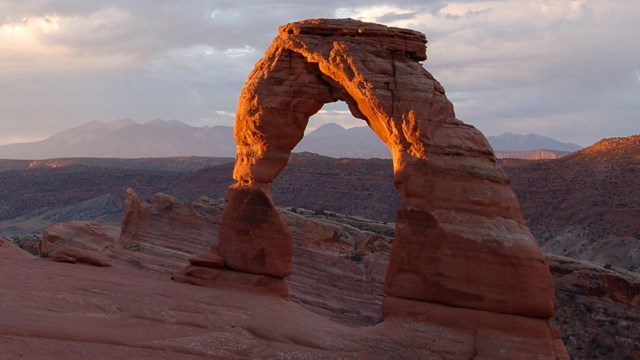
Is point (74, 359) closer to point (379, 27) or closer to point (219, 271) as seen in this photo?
point (219, 271)

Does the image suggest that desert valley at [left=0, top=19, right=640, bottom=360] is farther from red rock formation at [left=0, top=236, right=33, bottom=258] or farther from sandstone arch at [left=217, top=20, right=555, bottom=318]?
red rock formation at [left=0, top=236, right=33, bottom=258]

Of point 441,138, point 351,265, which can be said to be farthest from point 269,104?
point 351,265

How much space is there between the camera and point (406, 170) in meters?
14.9

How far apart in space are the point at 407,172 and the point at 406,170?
49mm

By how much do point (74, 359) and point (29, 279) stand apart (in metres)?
5.21

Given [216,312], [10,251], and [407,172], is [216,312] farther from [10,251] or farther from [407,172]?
[10,251]

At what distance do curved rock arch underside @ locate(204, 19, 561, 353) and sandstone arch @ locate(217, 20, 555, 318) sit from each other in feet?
0.07

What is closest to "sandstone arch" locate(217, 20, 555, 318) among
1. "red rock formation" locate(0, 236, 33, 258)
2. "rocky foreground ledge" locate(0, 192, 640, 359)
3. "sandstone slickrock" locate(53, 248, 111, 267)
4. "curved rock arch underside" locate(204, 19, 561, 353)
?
"curved rock arch underside" locate(204, 19, 561, 353)

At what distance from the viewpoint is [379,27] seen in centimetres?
1628

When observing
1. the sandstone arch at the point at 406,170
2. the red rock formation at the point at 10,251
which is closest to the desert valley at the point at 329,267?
the sandstone arch at the point at 406,170

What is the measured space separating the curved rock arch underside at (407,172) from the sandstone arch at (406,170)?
20 millimetres

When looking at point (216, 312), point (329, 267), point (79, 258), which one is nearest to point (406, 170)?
point (216, 312)

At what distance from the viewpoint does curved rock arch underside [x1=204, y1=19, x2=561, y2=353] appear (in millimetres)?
13914

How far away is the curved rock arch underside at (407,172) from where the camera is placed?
45.6 ft
